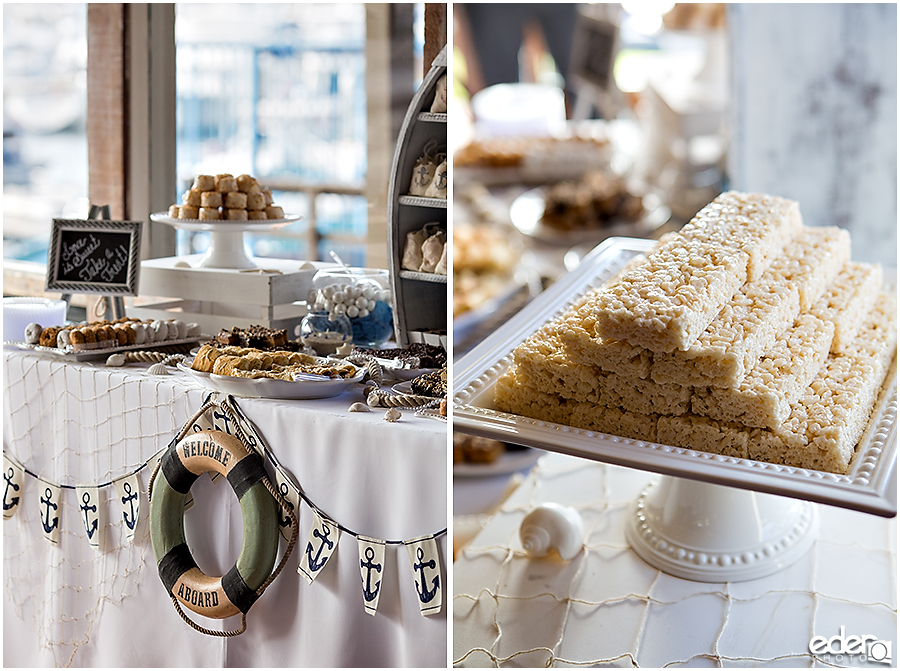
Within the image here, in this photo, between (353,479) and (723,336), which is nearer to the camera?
(723,336)

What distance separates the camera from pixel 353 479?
118cm

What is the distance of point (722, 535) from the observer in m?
1.27

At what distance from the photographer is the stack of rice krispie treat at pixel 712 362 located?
0.94 m

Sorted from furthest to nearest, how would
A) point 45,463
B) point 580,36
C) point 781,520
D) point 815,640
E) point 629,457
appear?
1. point 580,36
2. point 45,463
3. point 781,520
4. point 815,640
5. point 629,457

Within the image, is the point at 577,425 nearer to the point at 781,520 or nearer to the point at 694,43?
the point at 781,520

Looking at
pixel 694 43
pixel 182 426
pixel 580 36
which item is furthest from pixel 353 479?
pixel 694 43

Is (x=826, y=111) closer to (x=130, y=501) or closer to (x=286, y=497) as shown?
(x=286, y=497)

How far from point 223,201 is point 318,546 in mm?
822

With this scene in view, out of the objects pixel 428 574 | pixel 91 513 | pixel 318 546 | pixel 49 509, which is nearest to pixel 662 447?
pixel 428 574

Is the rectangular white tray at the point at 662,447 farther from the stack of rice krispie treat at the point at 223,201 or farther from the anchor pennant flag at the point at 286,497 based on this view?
the stack of rice krispie treat at the point at 223,201

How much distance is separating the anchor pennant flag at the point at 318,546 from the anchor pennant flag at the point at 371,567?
51 mm

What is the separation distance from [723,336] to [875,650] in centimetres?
53

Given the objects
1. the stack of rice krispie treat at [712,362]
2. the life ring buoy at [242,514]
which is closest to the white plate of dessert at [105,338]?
the life ring buoy at [242,514]

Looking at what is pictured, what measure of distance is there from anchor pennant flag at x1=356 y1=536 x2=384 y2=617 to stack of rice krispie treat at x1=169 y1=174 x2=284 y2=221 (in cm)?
82
